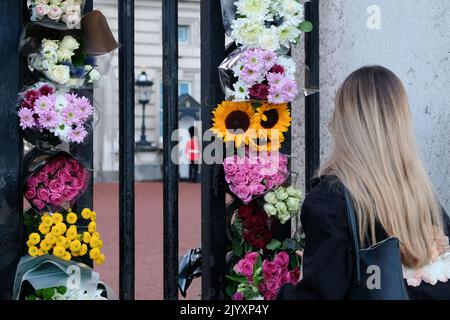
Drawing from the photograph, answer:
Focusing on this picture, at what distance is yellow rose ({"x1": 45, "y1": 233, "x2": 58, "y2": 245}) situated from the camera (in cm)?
296

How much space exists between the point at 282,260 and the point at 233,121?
0.66 metres

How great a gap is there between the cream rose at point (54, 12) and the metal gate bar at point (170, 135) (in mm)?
482

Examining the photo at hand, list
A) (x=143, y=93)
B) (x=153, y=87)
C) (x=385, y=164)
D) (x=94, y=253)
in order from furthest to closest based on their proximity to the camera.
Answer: (x=153, y=87) → (x=143, y=93) → (x=94, y=253) → (x=385, y=164)

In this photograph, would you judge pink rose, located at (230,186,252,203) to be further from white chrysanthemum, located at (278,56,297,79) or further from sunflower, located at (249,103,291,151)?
white chrysanthemum, located at (278,56,297,79)

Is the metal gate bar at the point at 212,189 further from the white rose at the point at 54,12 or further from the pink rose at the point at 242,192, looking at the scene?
the white rose at the point at 54,12

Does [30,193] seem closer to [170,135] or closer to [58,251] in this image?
[58,251]

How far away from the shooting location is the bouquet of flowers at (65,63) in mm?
3025

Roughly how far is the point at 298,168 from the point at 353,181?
1889 millimetres

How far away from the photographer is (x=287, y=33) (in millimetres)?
3232

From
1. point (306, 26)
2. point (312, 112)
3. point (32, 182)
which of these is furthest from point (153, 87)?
point (32, 182)

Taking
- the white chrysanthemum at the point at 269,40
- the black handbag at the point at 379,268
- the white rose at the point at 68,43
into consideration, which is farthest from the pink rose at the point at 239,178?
the black handbag at the point at 379,268

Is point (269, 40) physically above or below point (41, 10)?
below
